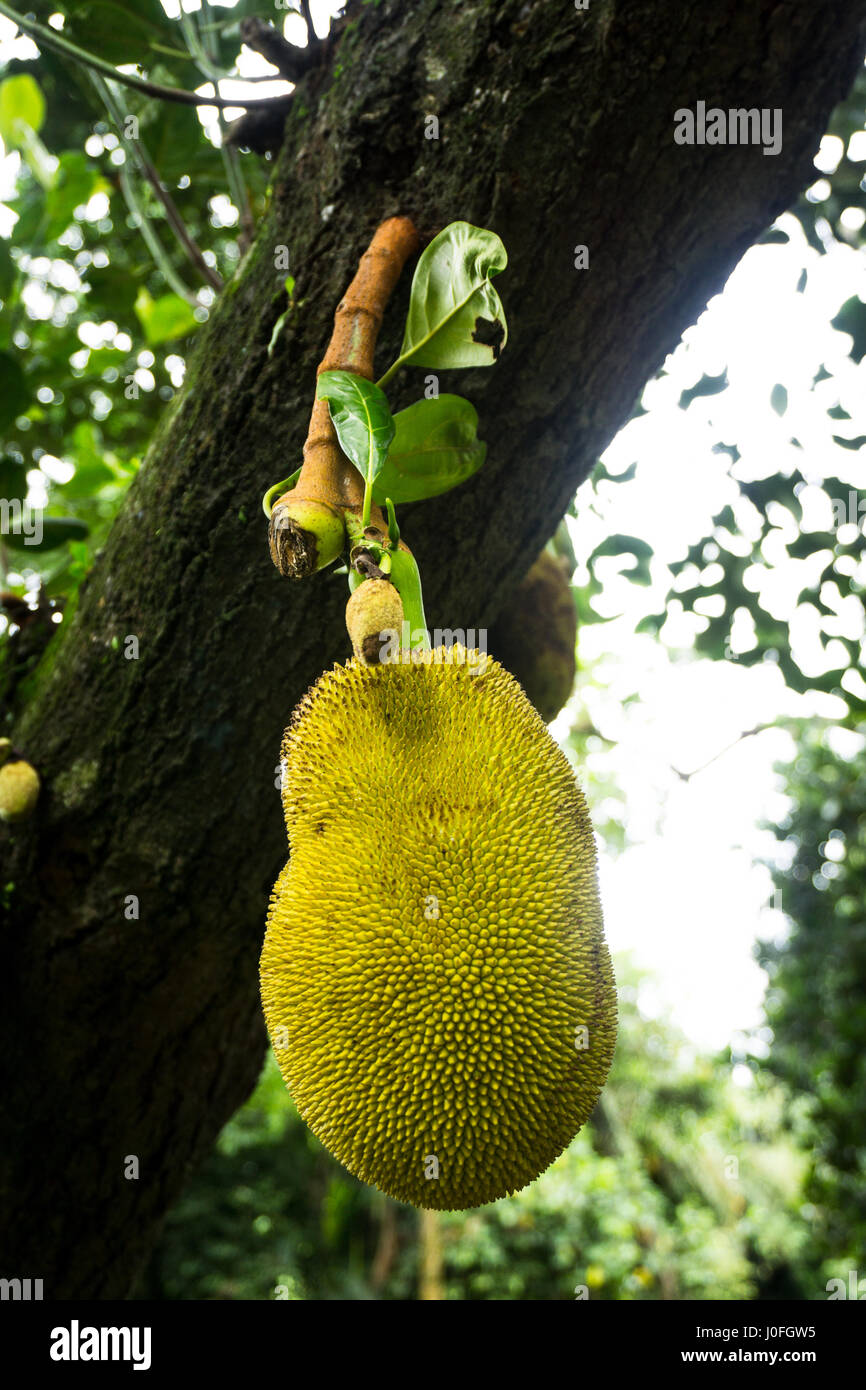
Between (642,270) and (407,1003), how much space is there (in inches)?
29.3

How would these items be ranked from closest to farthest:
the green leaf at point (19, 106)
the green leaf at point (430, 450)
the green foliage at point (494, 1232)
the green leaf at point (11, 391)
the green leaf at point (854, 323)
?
the green leaf at point (430, 450)
the green leaf at point (11, 391)
the green leaf at point (854, 323)
the green leaf at point (19, 106)
the green foliage at point (494, 1232)

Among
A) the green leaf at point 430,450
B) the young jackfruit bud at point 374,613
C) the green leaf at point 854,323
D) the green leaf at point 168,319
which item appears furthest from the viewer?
the green leaf at point 168,319

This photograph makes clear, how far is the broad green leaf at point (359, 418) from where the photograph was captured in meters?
0.60

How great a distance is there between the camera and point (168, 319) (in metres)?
1.83

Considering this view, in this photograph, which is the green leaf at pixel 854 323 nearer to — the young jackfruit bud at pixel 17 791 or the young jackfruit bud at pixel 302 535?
the young jackfruit bud at pixel 302 535

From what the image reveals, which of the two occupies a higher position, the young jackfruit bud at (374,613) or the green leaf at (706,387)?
the green leaf at (706,387)

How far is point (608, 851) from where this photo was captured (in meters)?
5.91

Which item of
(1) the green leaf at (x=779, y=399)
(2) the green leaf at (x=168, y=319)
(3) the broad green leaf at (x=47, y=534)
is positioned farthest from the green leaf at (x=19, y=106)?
(1) the green leaf at (x=779, y=399)

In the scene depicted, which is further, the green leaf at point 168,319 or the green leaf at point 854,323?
the green leaf at point 168,319

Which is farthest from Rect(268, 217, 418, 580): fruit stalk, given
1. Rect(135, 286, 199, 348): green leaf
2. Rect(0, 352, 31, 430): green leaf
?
Rect(135, 286, 199, 348): green leaf
